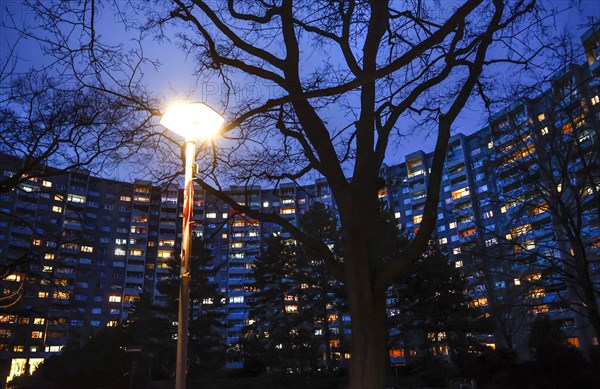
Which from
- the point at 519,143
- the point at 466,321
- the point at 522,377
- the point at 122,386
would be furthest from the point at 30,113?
the point at 466,321

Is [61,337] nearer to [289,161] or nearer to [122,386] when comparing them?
[122,386]

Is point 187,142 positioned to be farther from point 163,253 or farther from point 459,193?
point 163,253

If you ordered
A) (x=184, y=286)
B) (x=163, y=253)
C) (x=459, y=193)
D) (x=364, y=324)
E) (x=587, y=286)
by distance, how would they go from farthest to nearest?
1. (x=163, y=253)
2. (x=459, y=193)
3. (x=587, y=286)
4. (x=364, y=324)
5. (x=184, y=286)

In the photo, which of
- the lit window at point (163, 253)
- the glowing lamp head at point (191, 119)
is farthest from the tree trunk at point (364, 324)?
the lit window at point (163, 253)

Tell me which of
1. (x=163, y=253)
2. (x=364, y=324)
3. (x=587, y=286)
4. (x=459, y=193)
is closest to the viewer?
(x=364, y=324)

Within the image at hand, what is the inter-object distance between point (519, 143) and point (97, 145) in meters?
12.1

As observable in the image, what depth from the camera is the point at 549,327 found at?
1182 inches

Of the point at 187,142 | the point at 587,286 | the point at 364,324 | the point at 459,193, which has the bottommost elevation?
the point at 364,324

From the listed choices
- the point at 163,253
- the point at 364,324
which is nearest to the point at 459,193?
the point at 163,253

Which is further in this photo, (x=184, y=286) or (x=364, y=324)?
(x=364, y=324)

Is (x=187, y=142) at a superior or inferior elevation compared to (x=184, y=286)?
superior

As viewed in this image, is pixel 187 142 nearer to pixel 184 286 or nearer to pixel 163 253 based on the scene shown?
pixel 184 286

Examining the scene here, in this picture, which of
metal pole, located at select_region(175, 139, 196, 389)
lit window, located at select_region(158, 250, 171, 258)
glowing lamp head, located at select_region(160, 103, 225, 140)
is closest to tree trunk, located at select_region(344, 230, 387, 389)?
metal pole, located at select_region(175, 139, 196, 389)

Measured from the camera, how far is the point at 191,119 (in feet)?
18.9
